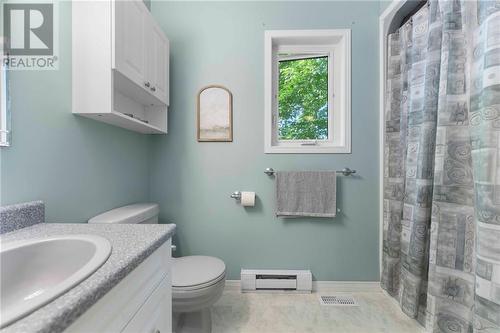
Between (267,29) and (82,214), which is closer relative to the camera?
(82,214)

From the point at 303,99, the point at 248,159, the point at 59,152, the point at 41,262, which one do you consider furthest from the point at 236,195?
the point at 41,262

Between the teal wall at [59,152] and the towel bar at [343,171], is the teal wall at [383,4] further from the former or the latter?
the teal wall at [59,152]

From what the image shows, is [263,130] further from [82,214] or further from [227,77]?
[82,214]

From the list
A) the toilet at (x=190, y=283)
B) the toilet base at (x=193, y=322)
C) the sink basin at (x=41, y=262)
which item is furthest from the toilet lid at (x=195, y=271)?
the sink basin at (x=41, y=262)

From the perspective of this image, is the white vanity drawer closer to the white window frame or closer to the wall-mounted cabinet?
the wall-mounted cabinet

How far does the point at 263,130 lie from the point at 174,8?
1.19m

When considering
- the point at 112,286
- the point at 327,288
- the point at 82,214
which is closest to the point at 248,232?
the point at 327,288

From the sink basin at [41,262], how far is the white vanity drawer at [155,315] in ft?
0.69

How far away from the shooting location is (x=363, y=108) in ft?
5.83

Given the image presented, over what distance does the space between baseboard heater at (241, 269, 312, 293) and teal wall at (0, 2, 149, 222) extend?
1.10 metres

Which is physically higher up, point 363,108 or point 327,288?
point 363,108

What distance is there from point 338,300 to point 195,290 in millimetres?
1099

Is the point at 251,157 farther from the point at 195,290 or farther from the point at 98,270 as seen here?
the point at 98,270

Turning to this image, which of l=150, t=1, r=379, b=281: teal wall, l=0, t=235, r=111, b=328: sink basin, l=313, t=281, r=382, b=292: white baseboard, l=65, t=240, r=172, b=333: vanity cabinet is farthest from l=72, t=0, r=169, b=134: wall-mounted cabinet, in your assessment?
l=313, t=281, r=382, b=292: white baseboard
